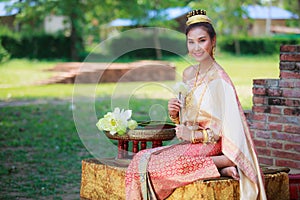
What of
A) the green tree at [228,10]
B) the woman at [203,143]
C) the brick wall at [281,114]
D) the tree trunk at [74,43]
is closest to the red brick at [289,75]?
the brick wall at [281,114]

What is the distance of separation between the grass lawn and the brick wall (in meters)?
0.91

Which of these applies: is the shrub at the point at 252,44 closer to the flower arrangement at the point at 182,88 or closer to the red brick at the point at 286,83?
the red brick at the point at 286,83

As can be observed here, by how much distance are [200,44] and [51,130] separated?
5487 mm

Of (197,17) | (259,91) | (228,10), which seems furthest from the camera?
(228,10)

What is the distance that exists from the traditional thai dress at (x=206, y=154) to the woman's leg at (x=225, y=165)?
47mm

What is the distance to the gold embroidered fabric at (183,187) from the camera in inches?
143

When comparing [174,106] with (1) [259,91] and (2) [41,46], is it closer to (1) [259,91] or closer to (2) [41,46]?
(1) [259,91]

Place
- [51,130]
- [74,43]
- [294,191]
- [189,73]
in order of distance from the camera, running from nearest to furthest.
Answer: [189,73]
[294,191]
[51,130]
[74,43]

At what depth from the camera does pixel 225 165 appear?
3.73 m

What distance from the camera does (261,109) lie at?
5.41 meters

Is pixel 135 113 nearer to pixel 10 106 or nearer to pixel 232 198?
pixel 10 106

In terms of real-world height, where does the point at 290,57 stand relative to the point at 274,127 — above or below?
above

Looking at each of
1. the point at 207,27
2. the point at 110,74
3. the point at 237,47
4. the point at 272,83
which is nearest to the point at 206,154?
the point at 207,27

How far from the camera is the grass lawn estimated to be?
18.4 feet
